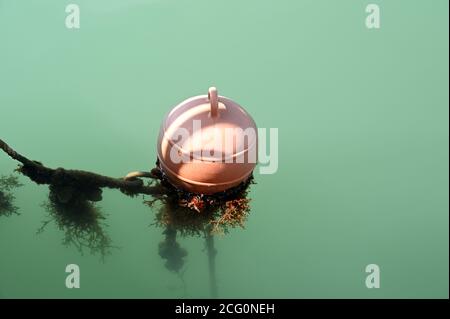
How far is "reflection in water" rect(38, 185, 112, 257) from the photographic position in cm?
227

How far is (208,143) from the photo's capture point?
5.23 feet

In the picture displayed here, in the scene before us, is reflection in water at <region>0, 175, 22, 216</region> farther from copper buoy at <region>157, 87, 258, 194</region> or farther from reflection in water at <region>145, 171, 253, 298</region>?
copper buoy at <region>157, 87, 258, 194</region>

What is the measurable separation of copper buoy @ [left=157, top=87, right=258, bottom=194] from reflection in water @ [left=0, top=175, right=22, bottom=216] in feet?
5.62

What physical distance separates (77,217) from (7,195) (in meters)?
0.80

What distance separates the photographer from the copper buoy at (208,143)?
1.60 meters

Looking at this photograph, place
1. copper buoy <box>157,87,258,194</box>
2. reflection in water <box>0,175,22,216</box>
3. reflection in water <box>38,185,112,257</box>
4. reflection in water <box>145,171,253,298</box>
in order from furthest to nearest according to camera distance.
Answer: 1. reflection in water <box>0,175,22,216</box>
2. reflection in water <box>38,185,112,257</box>
3. reflection in water <box>145,171,253,298</box>
4. copper buoy <box>157,87,258,194</box>

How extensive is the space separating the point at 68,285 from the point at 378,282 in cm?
275

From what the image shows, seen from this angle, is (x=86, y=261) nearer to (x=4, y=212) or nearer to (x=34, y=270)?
(x=34, y=270)

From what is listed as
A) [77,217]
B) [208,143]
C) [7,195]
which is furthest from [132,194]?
[7,195]

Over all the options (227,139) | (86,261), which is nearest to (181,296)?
(86,261)

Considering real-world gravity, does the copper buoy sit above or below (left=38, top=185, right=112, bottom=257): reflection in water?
above

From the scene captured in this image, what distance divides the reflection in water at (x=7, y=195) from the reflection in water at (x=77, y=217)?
44cm

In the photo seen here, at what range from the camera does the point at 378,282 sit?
12.1 ft

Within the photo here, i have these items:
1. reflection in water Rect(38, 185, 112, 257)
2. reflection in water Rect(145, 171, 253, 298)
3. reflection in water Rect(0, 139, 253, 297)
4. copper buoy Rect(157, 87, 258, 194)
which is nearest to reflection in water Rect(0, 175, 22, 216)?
reflection in water Rect(0, 139, 253, 297)
